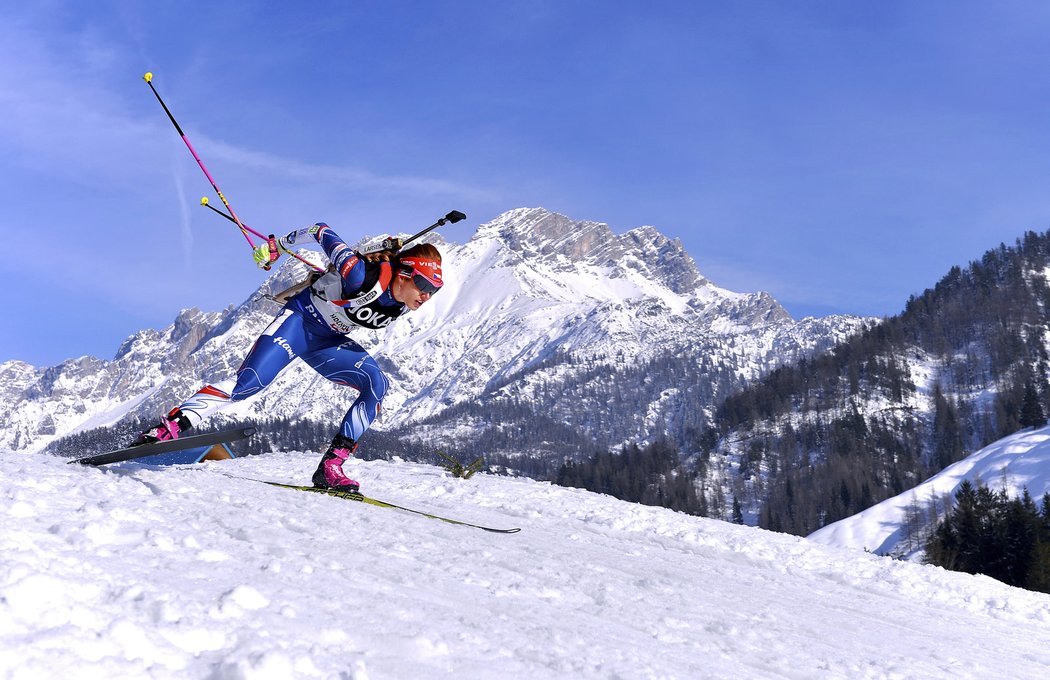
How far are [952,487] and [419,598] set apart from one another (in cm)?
13718

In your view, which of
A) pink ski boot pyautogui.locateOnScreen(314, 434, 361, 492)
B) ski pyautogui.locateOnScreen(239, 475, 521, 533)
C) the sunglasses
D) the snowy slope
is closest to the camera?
ski pyautogui.locateOnScreen(239, 475, 521, 533)

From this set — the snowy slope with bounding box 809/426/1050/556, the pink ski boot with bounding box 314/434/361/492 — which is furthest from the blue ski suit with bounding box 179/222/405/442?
the snowy slope with bounding box 809/426/1050/556

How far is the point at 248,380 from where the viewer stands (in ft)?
31.1

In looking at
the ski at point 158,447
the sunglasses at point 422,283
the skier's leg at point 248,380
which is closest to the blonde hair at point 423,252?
the sunglasses at point 422,283

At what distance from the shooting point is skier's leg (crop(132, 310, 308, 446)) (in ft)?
29.3

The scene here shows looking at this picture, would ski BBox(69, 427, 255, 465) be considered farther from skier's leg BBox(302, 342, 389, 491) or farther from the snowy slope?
the snowy slope

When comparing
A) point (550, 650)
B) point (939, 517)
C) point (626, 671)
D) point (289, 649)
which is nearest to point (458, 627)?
point (550, 650)

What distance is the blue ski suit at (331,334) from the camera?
31.3 ft

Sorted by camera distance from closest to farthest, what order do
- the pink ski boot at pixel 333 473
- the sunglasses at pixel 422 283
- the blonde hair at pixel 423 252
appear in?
the sunglasses at pixel 422 283, the blonde hair at pixel 423 252, the pink ski boot at pixel 333 473

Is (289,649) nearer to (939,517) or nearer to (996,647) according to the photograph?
(996,647)

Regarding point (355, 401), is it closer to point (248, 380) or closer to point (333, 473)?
point (333, 473)

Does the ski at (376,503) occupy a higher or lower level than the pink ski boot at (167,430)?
lower

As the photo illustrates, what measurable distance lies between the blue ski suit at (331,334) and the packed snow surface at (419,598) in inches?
43.4

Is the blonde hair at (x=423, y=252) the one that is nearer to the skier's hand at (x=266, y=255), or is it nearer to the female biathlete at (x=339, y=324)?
the female biathlete at (x=339, y=324)
